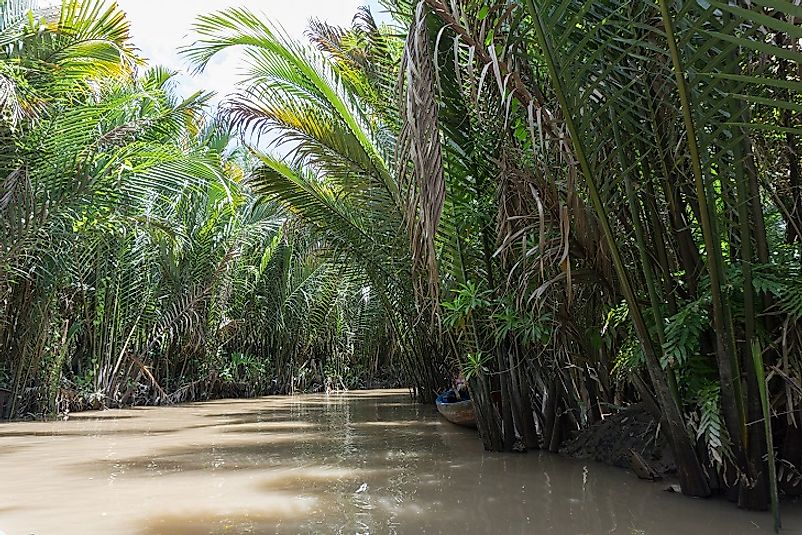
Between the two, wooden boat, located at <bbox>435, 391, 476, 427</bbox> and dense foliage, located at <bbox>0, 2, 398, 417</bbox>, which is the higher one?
dense foliage, located at <bbox>0, 2, 398, 417</bbox>

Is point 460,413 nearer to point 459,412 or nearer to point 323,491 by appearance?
point 459,412

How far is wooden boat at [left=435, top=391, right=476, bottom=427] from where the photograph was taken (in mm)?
6395

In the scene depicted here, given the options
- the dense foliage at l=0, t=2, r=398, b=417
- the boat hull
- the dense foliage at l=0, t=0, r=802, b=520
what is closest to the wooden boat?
the boat hull

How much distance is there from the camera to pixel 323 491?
11.1 feet

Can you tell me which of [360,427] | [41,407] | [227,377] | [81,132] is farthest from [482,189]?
[227,377]

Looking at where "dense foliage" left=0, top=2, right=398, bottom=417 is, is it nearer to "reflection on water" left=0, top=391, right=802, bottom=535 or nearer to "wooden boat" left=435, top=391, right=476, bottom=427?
"wooden boat" left=435, top=391, right=476, bottom=427

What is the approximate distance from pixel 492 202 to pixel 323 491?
2.07m

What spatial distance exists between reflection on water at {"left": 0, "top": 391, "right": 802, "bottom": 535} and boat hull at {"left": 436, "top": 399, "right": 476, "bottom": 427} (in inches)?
18.9

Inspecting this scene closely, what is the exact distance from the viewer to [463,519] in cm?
279

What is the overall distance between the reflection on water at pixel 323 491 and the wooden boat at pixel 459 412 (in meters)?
0.48

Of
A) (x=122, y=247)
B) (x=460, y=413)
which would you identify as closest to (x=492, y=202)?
(x=460, y=413)

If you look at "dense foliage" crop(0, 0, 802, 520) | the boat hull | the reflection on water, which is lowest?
the reflection on water

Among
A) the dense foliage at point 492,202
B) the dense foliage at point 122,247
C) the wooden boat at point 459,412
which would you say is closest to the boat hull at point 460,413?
the wooden boat at point 459,412

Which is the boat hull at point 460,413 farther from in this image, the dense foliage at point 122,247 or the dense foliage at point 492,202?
the dense foliage at point 122,247
